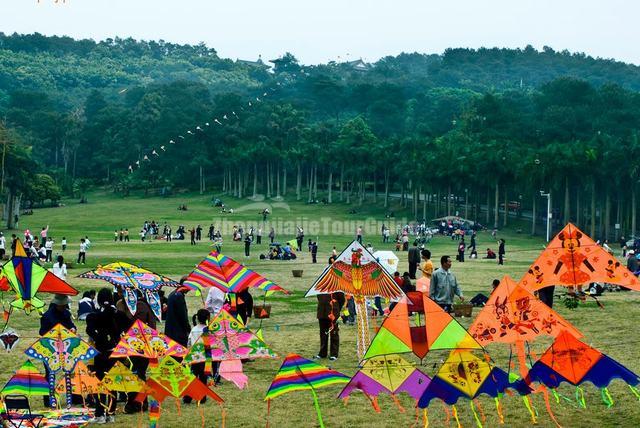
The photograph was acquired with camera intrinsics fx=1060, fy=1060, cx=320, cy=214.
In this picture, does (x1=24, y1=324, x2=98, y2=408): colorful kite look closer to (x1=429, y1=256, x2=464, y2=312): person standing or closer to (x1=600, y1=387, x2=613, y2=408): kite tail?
(x1=600, y1=387, x2=613, y2=408): kite tail

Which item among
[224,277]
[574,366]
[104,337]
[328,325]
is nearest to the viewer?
[574,366]

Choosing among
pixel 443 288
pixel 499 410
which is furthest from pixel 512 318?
pixel 443 288

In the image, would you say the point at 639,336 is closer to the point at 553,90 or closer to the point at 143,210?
the point at 143,210

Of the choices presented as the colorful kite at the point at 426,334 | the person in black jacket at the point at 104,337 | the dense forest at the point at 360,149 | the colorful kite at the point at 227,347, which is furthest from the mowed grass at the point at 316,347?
the dense forest at the point at 360,149

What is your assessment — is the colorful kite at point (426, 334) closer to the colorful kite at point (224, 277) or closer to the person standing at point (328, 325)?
the person standing at point (328, 325)

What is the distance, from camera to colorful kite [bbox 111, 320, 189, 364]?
1599cm

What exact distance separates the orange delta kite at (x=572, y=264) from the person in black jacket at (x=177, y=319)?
20.2ft

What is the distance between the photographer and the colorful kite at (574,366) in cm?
1564

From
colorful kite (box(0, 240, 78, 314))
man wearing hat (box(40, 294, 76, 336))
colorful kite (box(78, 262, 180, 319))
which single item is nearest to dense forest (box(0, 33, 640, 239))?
colorful kite (box(0, 240, 78, 314))

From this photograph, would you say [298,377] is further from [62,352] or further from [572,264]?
[572,264]

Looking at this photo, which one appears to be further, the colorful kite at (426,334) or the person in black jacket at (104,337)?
the person in black jacket at (104,337)

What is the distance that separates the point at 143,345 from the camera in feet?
52.9

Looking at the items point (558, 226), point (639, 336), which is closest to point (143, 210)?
point (558, 226)

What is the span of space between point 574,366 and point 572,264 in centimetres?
392
